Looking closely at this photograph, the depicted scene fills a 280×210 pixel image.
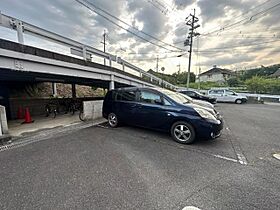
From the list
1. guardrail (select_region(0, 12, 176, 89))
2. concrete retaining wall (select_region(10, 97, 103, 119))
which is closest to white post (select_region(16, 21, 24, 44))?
guardrail (select_region(0, 12, 176, 89))

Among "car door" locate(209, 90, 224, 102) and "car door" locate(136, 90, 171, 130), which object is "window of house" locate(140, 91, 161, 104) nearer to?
"car door" locate(136, 90, 171, 130)

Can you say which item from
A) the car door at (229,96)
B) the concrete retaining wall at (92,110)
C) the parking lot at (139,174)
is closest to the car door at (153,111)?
the parking lot at (139,174)

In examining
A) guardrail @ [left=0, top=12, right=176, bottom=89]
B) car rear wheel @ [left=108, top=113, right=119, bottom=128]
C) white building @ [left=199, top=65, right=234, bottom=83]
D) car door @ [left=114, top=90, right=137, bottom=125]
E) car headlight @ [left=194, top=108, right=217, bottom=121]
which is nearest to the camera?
car headlight @ [left=194, top=108, right=217, bottom=121]

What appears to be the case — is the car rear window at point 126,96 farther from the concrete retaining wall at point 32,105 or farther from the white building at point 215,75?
the white building at point 215,75

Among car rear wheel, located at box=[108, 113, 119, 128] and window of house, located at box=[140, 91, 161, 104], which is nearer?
window of house, located at box=[140, 91, 161, 104]

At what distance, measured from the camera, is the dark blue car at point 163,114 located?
475cm

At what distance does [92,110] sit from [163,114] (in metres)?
4.38

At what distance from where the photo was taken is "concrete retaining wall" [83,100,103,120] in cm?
814

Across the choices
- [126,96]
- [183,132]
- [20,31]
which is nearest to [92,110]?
[126,96]

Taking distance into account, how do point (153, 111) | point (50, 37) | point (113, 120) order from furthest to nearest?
point (113, 120)
point (50, 37)
point (153, 111)

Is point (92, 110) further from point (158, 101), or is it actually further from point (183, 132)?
point (183, 132)

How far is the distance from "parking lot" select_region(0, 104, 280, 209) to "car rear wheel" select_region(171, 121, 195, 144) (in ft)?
0.66

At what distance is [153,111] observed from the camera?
5504 mm

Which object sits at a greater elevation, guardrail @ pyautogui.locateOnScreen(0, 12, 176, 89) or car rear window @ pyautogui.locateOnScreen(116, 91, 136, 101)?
guardrail @ pyautogui.locateOnScreen(0, 12, 176, 89)
